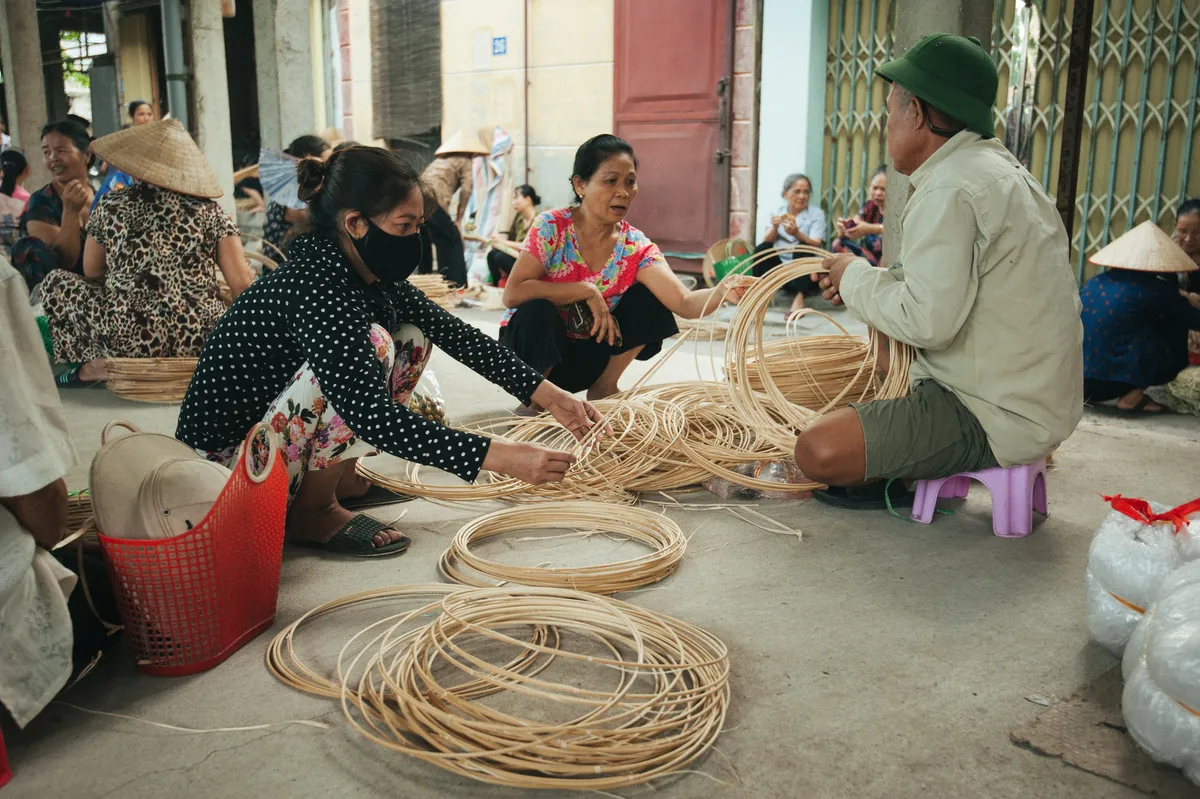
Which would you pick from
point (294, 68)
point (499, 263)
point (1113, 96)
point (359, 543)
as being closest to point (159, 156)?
point (359, 543)

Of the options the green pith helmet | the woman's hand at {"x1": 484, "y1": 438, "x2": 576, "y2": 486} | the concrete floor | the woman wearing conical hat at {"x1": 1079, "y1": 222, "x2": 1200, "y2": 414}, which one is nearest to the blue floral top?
the woman wearing conical hat at {"x1": 1079, "y1": 222, "x2": 1200, "y2": 414}

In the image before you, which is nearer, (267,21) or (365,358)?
(365,358)

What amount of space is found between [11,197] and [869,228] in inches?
214

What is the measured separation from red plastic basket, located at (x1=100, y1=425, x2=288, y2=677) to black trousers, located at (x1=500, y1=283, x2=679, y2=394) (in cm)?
187

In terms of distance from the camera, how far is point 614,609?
1983 mm

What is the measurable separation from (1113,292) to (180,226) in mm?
4049

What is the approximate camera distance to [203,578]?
6.23 ft

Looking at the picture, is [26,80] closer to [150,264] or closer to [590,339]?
[150,264]

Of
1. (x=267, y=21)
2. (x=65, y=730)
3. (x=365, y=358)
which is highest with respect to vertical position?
(x=267, y=21)

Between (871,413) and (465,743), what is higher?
(871,413)

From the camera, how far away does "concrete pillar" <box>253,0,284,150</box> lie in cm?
1078

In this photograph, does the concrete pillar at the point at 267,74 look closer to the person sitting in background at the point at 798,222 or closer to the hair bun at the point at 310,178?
the person sitting in background at the point at 798,222

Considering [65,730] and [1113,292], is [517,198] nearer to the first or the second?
[1113,292]

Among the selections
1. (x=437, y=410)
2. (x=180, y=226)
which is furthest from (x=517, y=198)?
(x=437, y=410)
